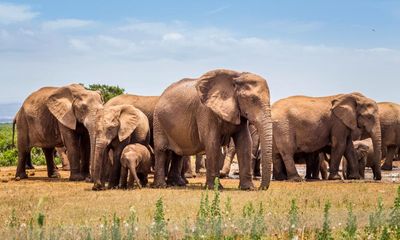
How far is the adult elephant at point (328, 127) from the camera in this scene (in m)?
27.7

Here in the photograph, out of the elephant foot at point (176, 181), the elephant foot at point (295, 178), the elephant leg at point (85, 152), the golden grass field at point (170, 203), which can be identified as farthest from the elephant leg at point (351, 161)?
the elephant leg at point (85, 152)

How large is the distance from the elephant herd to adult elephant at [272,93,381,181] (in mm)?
36

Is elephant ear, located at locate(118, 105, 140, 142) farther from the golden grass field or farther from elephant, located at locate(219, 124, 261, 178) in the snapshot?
elephant, located at locate(219, 124, 261, 178)

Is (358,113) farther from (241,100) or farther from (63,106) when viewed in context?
(63,106)

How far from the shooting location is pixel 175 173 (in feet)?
77.1

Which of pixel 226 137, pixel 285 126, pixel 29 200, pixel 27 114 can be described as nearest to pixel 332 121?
pixel 285 126

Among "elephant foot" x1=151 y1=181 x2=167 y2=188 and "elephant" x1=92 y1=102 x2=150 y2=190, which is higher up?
"elephant" x1=92 y1=102 x2=150 y2=190

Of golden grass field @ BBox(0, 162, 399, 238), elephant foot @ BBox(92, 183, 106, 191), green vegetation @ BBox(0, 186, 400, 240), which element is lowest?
elephant foot @ BBox(92, 183, 106, 191)

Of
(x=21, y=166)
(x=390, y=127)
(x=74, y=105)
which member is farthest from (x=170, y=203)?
(x=390, y=127)

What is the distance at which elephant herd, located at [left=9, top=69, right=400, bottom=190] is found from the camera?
2050 cm

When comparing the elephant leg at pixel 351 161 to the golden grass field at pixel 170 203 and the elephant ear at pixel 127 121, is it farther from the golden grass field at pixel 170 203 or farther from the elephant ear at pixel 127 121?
the elephant ear at pixel 127 121

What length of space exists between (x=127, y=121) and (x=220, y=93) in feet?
10.4

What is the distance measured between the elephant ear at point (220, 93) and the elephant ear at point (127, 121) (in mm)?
2500

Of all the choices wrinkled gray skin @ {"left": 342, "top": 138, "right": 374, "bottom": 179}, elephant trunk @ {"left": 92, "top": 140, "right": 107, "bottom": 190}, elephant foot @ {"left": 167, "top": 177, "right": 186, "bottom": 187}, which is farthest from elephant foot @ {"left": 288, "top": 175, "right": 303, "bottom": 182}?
elephant trunk @ {"left": 92, "top": 140, "right": 107, "bottom": 190}
